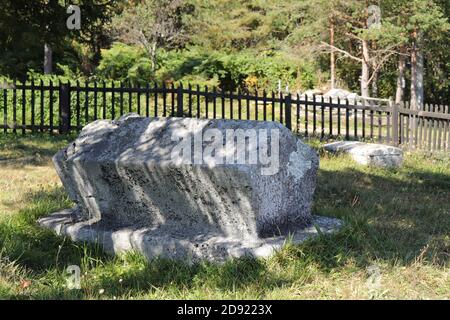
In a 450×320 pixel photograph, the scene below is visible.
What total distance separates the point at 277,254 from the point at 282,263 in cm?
8

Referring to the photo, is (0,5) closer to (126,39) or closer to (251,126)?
(251,126)

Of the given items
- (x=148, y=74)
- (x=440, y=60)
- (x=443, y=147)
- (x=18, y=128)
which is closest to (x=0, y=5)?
(x=18, y=128)

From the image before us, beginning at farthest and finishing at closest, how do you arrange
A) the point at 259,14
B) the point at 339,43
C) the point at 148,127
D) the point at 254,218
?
1. the point at 259,14
2. the point at 339,43
3. the point at 148,127
4. the point at 254,218

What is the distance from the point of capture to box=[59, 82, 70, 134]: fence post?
11844 millimetres

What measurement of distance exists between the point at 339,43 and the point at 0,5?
1981 cm

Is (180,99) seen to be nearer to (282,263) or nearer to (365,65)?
(282,263)

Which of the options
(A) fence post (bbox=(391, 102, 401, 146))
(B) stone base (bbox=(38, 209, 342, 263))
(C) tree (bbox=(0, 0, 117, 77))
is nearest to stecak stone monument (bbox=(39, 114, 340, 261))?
(B) stone base (bbox=(38, 209, 342, 263))

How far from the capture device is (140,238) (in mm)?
4914

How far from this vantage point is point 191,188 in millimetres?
4789

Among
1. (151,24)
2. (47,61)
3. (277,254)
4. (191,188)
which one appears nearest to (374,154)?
(191,188)

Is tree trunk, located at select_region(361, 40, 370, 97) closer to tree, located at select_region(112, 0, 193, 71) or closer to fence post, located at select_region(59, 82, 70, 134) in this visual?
tree, located at select_region(112, 0, 193, 71)

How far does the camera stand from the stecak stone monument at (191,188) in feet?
15.1

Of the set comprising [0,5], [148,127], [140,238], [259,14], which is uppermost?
→ [259,14]

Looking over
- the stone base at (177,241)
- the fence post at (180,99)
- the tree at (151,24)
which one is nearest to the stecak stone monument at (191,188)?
the stone base at (177,241)
